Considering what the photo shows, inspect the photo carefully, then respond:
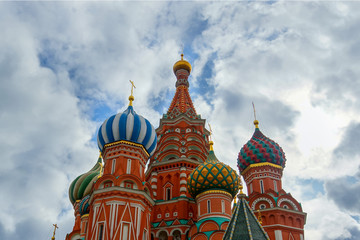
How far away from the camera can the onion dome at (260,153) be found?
2164 centimetres

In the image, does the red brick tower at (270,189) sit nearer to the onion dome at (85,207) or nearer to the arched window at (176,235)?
the arched window at (176,235)

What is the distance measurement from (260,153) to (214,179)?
4506mm

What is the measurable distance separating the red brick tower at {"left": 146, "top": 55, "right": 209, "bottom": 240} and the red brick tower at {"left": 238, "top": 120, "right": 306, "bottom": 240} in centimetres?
278

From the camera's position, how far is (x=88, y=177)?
907 inches

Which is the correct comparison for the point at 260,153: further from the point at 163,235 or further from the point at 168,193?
the point at 163,235

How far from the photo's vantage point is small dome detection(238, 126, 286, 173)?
71.0 feet

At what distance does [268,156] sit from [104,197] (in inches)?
373

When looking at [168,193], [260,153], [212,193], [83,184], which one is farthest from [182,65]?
[212,193]

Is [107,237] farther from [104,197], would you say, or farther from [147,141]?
[147,141]

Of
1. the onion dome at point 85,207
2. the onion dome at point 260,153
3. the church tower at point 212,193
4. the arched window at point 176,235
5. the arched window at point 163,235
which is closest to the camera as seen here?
the church tower at point 212,193

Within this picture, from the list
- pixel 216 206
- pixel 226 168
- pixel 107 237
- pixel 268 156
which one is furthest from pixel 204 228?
pixel 268 156

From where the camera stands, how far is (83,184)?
23031 mm

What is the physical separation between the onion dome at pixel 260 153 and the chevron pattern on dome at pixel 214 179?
3.42 m

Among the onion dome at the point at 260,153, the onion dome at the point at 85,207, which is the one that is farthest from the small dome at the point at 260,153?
the onion dome at the point at 85,207
